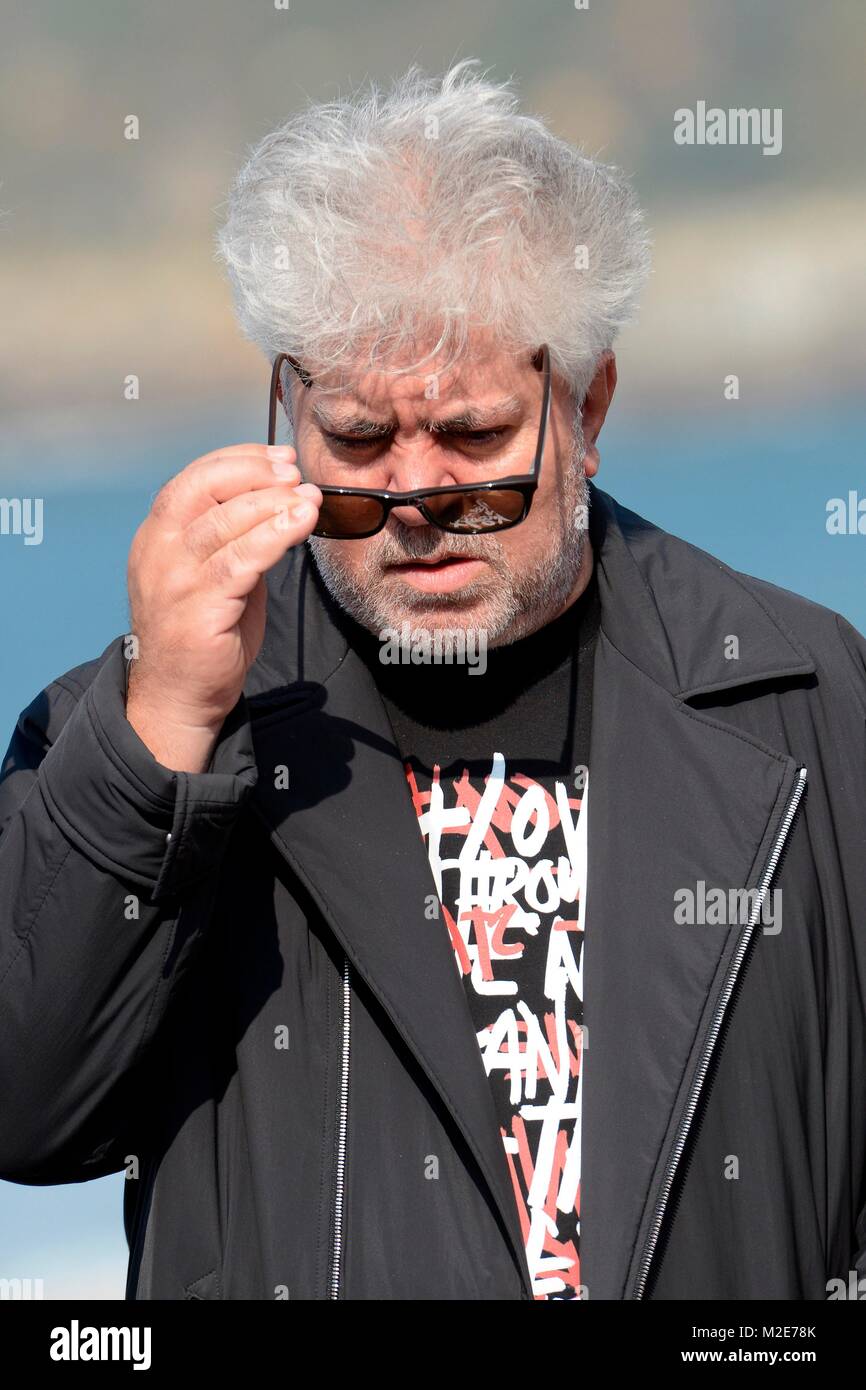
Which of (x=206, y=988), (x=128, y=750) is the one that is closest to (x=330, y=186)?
(x=128, y=750)

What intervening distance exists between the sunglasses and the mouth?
81mm

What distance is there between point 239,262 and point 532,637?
75 cm

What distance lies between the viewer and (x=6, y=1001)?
7.48 ft

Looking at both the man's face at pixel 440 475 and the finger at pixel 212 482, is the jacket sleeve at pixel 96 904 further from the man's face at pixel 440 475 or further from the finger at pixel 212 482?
the man's face at pixel 440 475

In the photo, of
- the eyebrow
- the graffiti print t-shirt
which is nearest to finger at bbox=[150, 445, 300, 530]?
the eyebrow

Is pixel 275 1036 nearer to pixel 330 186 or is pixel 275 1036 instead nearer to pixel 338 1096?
pixel 338 1096

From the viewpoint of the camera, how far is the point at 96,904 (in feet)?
7.39

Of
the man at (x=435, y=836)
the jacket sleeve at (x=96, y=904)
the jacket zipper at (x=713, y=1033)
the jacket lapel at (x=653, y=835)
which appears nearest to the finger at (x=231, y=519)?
the man at (x=435, y=836)

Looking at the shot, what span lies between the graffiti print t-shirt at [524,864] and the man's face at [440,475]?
0.11 m

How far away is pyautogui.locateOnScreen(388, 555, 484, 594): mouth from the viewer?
2.68m

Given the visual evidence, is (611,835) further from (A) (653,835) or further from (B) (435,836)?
(B) (435,836)

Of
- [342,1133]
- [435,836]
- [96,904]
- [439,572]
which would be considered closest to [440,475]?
[439,572]

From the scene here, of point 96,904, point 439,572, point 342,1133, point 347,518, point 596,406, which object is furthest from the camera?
point 596,406

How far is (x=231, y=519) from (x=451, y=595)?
504mm
